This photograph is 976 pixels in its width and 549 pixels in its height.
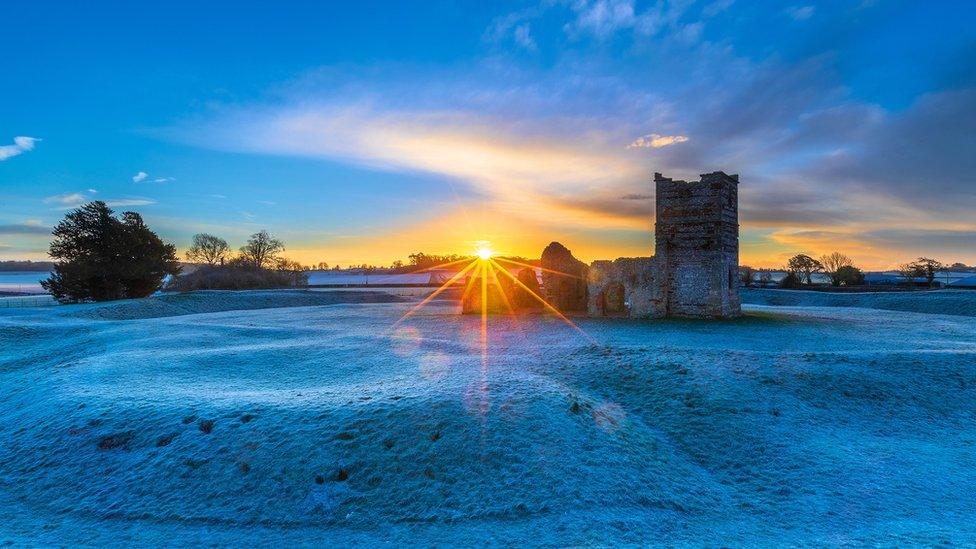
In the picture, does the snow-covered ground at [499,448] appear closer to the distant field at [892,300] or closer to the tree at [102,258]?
the distant field at [892,300]

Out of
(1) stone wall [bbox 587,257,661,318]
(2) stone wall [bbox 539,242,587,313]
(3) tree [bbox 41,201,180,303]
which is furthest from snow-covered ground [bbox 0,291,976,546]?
(3) tree [bbox 41,201,180,303]

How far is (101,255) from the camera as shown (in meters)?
38.7

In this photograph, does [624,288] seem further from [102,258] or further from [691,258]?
[102,258]

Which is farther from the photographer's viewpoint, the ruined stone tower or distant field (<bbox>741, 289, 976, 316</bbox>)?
distant field (<bbox>741, 289, 976, 316</bbox>)

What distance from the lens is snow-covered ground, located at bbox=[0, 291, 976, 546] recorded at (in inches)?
265

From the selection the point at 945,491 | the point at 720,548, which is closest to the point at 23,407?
the point at 720,548

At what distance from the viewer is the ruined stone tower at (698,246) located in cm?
2422

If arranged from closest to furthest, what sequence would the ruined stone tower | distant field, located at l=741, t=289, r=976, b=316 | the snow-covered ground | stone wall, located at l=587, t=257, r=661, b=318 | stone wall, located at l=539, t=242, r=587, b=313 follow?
the snow-covered ground → the ruined stone tower → stone wall, located at l=587, t=257, r=661, b=318 → stone wall, located at l=539, t=242, r=587, b=313 → distant field, located at l=741, t=289, r=976, b=316

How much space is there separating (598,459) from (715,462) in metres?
2.29

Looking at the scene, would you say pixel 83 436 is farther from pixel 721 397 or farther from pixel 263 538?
pixel 721 397

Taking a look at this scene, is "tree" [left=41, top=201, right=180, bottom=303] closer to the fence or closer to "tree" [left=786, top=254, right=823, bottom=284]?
the fence

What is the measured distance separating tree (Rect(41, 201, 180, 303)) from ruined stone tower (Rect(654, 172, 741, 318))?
40005mm

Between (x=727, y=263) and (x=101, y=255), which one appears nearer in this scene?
(x=727, y=263)

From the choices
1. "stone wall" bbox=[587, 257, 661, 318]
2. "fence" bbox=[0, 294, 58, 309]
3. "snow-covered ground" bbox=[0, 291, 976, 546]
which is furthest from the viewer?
"fence" bbox=[0, 294, 58, 309]
